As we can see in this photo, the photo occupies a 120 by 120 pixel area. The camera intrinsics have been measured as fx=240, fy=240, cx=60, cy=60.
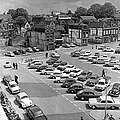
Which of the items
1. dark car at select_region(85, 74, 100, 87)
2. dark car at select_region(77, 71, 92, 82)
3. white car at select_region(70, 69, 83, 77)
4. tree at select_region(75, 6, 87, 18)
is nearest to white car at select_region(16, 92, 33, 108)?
dark car at select_region(85, 74, 100, 87)

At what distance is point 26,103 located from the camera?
521cm

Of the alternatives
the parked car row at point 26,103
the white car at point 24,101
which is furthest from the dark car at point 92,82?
the white car at point 24,101

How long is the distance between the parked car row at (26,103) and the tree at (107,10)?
16429 millimetres

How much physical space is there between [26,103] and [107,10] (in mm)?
18289

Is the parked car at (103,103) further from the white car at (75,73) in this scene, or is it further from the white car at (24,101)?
the white car at (75,73)

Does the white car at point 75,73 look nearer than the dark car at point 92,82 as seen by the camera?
No

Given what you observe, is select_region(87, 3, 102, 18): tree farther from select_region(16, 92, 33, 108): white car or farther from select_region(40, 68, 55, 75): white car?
select_region(16, 92, 33, 108): white car

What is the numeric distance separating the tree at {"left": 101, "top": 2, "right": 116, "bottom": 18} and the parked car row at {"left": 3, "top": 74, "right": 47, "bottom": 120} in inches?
647

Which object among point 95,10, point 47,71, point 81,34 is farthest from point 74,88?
point 95,10

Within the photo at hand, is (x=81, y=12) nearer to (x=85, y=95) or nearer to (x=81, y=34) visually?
(x=81, y=34)

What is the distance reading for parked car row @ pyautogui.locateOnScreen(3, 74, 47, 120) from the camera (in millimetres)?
4398

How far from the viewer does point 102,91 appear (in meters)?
6.30

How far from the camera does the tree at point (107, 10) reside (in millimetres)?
21511

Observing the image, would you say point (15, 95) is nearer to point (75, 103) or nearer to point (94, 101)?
point (75, 103)
